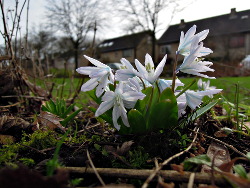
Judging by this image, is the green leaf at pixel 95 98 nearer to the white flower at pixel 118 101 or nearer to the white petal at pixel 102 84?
the white petal at pixel 102 84

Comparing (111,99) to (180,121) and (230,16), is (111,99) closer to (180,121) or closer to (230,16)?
(180,121)

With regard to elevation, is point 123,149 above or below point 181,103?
below

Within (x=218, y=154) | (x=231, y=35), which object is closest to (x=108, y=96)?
(x=218, y=154)

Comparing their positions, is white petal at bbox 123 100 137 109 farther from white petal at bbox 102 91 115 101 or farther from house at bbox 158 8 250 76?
house at bbox 158 8 250 76

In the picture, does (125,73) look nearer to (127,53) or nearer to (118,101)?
(118,101)

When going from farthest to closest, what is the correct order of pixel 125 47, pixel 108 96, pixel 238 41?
1. pixel 125 47
2. pixel 238 41
3. pixel 108 96

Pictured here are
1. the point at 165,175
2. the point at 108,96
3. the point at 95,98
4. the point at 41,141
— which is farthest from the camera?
the point at 95,98

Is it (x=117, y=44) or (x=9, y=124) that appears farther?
(x=117, y=44)

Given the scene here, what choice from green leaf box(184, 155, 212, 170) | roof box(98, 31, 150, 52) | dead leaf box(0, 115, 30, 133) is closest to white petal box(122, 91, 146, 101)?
green leaf box(184, 155, 212, 170)

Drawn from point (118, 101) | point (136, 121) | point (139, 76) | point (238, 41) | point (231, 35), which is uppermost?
point (238, 41)
